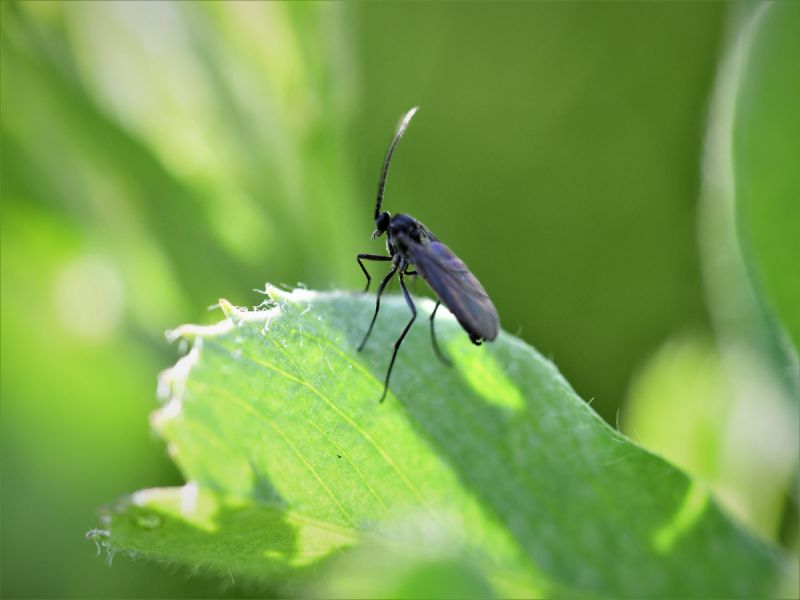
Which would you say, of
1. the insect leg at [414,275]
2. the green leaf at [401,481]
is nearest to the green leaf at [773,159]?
the green leaf at [401,481]

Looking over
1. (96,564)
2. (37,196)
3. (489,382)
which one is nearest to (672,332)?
(489,382)

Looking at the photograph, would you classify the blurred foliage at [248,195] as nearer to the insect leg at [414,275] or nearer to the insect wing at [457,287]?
the insect leg at [414,275]

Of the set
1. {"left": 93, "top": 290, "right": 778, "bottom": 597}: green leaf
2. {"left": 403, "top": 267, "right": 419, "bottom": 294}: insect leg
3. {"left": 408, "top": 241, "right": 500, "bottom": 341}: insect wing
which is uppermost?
{"left": 403, "top": 267, "right": 419, "bottom": 294}: insect leg

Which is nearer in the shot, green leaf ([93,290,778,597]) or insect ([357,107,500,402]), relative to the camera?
green leaf ([93,290,778,597])

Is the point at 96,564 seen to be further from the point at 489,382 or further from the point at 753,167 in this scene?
the point at 753,167

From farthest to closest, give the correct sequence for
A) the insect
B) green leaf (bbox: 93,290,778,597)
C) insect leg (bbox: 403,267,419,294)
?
insect leg (bbox: 403,267,419,294) → the insect → green leaf (bbox: 93,290,778,597)

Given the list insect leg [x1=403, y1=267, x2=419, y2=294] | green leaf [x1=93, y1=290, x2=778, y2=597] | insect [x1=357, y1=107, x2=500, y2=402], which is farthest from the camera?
insect leg [x1=403, y1=267, x2=419, y2=294]

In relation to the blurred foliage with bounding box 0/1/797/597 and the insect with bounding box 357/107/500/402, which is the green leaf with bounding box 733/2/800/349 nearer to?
the insect with bounding box 357/107/500/402

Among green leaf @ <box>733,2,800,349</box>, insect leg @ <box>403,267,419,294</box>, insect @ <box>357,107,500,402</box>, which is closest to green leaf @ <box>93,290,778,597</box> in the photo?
insect @ <box>357,107,500,402</box>
